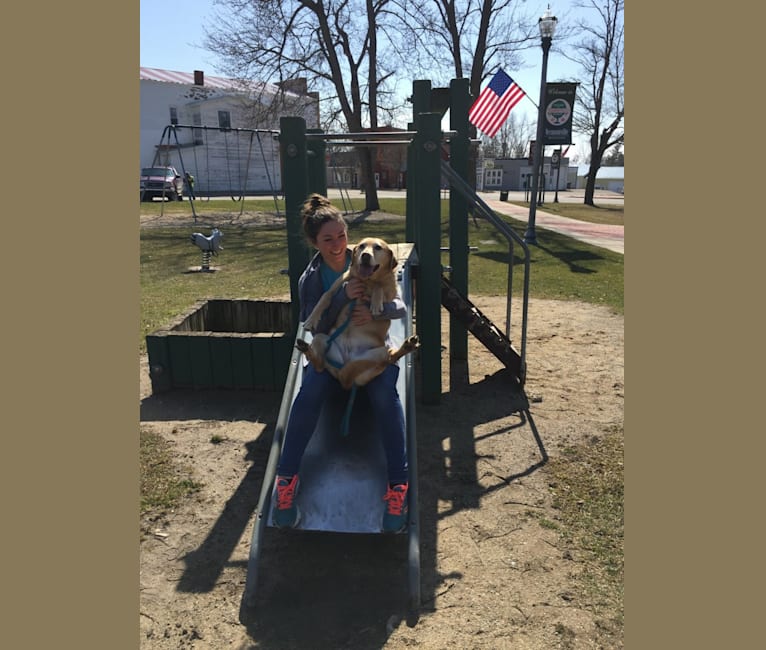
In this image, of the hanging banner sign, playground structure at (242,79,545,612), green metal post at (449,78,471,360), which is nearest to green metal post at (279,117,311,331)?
playground structure at (242,79,545,612)

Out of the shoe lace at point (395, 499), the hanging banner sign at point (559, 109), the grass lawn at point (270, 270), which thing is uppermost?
the hanging banner sign at point (559, 109)

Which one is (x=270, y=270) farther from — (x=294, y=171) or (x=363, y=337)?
(x=363, y=337)

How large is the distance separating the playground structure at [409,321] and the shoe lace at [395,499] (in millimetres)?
70

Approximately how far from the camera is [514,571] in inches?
109

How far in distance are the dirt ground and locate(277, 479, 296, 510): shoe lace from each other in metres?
0.32

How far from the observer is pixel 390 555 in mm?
2900

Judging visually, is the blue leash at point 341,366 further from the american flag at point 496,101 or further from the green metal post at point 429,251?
the american flag at point 496,101

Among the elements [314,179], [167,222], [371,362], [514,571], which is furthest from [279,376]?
[167,222]

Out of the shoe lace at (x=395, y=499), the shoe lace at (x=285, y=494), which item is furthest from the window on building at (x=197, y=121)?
the shoe lace at (x=395, y=499)

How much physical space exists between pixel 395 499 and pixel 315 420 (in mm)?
549

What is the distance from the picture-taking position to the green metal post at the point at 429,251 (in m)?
4.00

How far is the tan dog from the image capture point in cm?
288

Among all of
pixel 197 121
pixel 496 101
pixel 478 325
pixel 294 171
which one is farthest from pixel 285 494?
pixel 197 121

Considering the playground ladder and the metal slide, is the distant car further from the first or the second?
the metal slide
